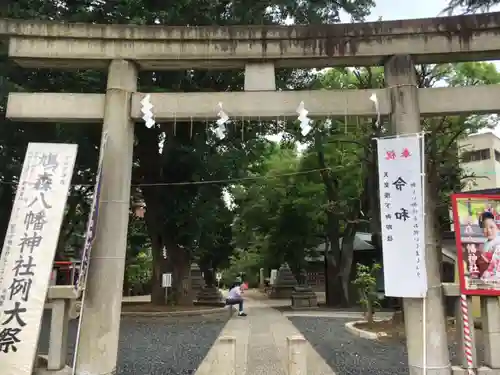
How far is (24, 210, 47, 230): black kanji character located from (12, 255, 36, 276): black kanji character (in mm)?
452

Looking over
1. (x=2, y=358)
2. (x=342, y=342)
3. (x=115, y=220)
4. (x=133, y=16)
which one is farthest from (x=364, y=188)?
(x=2, y=358)

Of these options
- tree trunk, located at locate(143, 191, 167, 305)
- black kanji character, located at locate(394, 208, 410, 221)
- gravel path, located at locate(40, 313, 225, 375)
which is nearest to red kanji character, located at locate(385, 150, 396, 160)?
black kanji character, located at locate(394, 208, 410, 221)

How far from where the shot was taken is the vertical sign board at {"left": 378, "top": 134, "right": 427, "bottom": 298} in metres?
6.54

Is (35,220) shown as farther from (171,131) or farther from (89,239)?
(171,131)

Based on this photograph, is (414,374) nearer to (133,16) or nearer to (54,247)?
(54,247)

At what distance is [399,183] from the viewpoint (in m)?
6.80

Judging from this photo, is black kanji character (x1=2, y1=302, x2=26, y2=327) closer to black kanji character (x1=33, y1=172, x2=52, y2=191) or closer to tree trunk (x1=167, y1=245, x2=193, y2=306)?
black kanji character (x1=33, y1=172, x2=52, y2=191)

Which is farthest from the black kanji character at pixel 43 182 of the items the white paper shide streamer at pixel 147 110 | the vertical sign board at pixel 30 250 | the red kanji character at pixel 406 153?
the red kanji character at pixel 406 153

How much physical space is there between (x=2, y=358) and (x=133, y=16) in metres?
10.6

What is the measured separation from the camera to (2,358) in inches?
235

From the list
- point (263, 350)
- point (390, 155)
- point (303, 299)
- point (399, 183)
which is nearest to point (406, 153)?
point (390, 155)

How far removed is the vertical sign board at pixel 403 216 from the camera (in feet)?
21.4

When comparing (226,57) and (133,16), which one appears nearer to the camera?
(226,57)

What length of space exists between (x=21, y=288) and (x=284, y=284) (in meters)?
24.9
